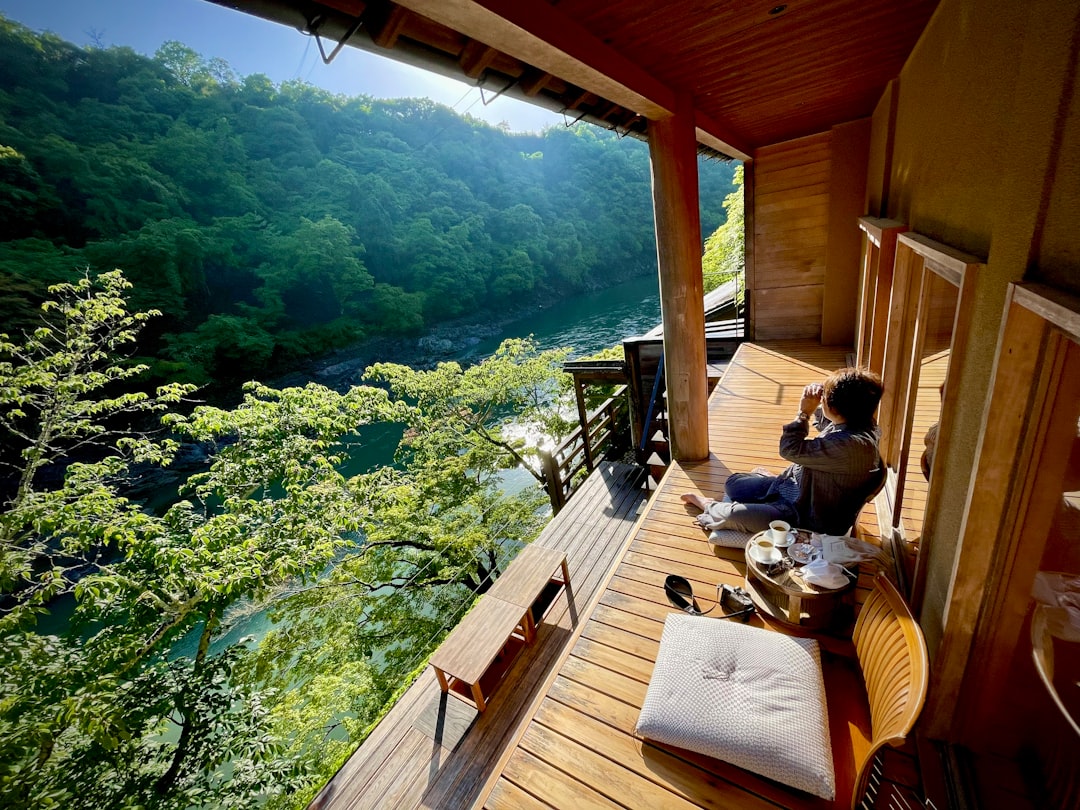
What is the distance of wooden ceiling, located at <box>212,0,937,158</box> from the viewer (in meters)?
1.56

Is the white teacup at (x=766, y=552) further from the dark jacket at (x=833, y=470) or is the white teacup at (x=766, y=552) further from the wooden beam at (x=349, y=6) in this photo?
the wooden beam at (x=349, y=6)

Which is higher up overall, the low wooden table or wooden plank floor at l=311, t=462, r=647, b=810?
the low wooden table

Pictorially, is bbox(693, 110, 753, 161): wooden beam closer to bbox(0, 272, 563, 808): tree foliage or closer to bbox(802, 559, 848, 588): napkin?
bbox(802, 559, 848, 588): napkin

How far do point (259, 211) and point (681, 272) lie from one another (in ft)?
87.0

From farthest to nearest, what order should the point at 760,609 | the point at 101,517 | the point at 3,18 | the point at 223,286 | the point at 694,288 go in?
1. the point at 223,286
2. the point at 3,18
3. the point at 101,517
4. the point at 694,288
5. the point at 760,609

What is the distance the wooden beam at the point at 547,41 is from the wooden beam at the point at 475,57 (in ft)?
0.46

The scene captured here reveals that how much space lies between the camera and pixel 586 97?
8.49 feet

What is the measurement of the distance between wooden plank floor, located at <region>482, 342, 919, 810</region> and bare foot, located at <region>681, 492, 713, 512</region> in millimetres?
62

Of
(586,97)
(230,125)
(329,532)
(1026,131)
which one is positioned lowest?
(329,532)

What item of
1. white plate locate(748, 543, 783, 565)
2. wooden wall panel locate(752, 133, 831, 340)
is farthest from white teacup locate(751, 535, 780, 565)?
wooden wall panel locate(752, 133, 831, 340)

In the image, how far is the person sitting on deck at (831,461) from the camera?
202 centimetres

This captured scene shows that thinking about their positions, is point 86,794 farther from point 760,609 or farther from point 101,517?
point 760,609

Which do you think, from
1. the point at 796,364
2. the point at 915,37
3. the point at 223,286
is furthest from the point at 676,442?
the point at 223,286

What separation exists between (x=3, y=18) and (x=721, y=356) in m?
31.4
